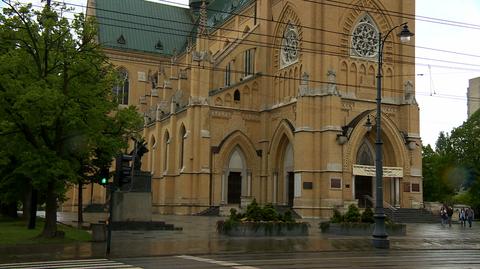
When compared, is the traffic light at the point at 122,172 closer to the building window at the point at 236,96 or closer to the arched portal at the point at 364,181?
the arched portal at the point at 364,181

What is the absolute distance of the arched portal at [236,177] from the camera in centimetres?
5450

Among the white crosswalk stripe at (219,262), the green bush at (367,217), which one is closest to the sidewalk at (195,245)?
the white crosswalk stripe at (219,262)

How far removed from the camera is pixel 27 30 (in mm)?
24344

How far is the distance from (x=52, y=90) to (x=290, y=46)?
32.8m

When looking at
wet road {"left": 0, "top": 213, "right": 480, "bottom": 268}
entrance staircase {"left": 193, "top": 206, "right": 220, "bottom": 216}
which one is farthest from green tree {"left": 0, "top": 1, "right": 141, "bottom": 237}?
entrance staircase {"left": 193, "top": 206, "right": 220, "bottom": 216}

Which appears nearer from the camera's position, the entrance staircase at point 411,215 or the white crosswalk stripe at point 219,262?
the white crosswalk stripe at point 219,262

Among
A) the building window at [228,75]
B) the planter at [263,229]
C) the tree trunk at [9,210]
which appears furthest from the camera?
the building window at [228,75]

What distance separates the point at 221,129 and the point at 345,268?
3903cm

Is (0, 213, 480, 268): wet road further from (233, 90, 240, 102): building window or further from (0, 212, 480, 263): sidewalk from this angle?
(233, 90, 240, 102): building window

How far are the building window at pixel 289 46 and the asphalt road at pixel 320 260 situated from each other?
32.8m

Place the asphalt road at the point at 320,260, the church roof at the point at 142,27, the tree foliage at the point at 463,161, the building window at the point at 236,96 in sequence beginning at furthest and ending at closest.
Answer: the church roof at the point at 142,27 < the tree foliage at the point at 463,161 < the building window at the point at 236,96 < the asphalt road at the point at 320,260

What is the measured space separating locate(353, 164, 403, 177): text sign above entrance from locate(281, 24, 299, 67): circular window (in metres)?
11.2

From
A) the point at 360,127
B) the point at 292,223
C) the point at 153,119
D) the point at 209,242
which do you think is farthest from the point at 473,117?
the point at 209,242

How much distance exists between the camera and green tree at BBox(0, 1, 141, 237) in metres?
23.3
